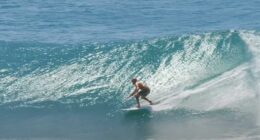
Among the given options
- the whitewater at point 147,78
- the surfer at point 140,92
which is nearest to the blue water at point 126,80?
the whitewater at point 147,78

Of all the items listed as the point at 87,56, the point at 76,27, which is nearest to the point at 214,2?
the point at 76,27

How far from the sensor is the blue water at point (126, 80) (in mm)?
24266

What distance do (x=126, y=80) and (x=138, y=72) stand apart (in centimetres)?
143

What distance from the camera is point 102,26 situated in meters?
46.5

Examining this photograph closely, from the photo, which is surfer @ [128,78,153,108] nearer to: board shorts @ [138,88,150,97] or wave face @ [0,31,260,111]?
board shorts @ [138,88,150,97]

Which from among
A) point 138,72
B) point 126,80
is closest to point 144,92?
point 126,80

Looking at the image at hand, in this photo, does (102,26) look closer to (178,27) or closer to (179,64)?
(178,27)

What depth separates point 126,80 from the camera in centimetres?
2988

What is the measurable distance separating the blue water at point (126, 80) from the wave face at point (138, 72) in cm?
6

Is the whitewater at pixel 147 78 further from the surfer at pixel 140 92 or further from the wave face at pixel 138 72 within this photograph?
the surfer at pixel 140 92

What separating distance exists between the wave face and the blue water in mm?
56

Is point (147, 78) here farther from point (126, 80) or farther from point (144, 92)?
point (144, 92)

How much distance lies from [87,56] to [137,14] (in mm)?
17107

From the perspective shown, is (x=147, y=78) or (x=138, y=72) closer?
(x=147, y=78)
